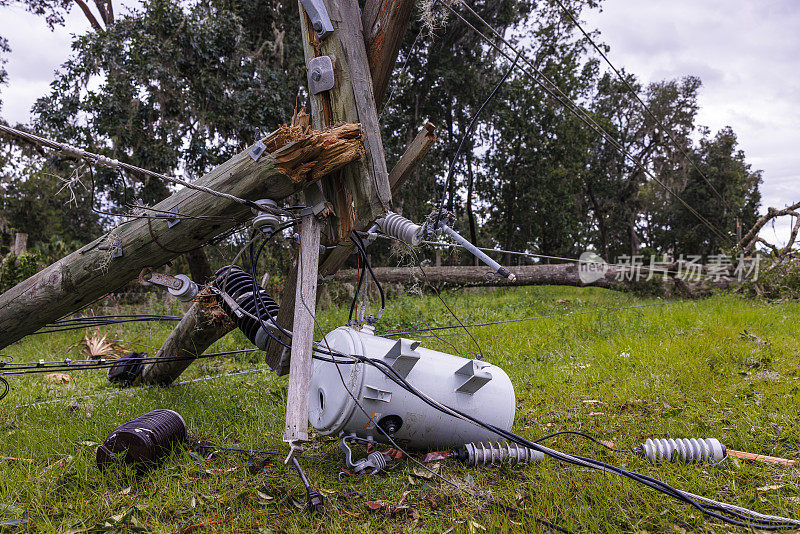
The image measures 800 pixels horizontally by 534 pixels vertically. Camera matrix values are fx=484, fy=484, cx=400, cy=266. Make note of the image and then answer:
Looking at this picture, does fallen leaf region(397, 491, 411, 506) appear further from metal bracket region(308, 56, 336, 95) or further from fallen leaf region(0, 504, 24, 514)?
metal bracket region(308, 56, 336, 95)

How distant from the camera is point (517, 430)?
407 cm

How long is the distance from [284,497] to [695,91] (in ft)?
111

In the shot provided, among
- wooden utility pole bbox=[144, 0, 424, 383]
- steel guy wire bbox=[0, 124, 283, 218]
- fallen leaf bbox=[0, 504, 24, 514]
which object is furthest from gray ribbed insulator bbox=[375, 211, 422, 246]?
fallen leaf bbox=[0, 504, 24, 514]

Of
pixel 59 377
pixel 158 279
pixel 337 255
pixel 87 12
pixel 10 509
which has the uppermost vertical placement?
pixel 87 12

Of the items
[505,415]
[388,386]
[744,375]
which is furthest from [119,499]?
[744,375]

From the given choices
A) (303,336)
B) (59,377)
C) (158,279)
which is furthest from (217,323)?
(59,377)

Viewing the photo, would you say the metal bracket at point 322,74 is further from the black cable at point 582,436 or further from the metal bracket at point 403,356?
the black cable at point 582,436

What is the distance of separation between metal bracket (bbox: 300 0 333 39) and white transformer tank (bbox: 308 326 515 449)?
1988 mm

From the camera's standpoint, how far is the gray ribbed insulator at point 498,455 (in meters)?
3.35

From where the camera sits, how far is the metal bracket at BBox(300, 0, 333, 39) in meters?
2.91

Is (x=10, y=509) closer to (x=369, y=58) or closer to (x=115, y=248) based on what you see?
(x=115, y=248)

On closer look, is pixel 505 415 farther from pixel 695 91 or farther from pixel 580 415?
A: pixel 695 91

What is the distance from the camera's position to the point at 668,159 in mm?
28141

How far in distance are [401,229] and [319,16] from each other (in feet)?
4.66
